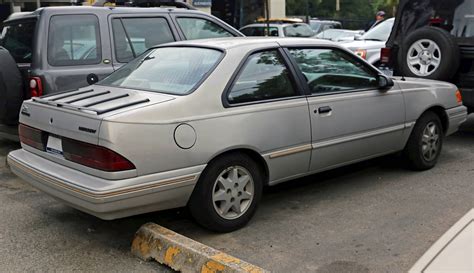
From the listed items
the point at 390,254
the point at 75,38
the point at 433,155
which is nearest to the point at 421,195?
the point at 433,155

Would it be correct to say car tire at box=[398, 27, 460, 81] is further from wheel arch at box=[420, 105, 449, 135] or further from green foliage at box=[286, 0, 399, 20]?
green foliage at box=[286, 0, 399, 20]

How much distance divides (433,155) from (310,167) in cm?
189

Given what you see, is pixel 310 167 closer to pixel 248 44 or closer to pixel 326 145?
pixel 326 145

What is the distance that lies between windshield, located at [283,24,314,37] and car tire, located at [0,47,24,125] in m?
10.9

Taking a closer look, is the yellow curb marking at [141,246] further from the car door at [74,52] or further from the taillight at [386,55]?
the taillight at [386,55]

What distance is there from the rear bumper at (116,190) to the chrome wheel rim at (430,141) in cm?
289

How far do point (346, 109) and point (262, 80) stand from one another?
92 centimetres

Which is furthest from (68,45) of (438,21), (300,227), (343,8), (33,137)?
(343,8)

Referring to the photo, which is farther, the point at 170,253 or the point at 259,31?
the point at 259,31

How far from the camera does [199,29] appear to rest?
22.5ft

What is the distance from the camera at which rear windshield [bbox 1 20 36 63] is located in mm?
5922

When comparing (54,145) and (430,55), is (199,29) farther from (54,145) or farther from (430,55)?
(54,145)

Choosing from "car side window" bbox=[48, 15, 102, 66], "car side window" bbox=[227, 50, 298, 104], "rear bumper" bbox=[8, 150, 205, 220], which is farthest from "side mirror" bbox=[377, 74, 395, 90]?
"car side window" bbox=[48, 15, 102, 66]

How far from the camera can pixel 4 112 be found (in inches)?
224
